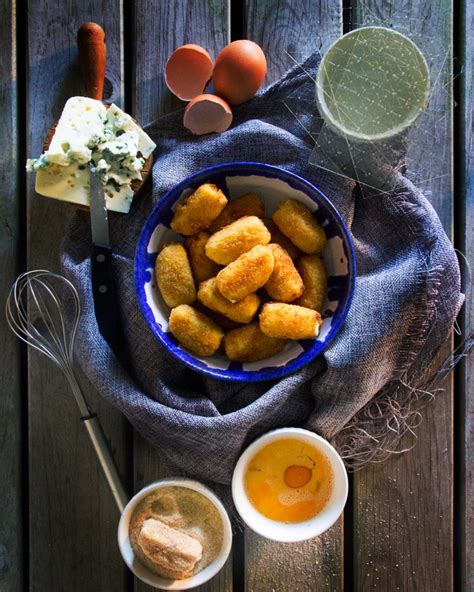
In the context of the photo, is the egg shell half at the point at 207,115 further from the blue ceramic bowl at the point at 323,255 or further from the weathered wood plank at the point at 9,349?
the weathered wood plank at the point at 9,349

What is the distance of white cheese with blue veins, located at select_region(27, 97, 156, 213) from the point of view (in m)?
0.94

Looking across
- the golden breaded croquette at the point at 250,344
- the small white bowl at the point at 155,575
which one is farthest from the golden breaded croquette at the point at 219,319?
the small white bowl at the point at 155,575

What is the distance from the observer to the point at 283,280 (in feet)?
3.09

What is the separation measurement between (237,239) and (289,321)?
0.45 ft

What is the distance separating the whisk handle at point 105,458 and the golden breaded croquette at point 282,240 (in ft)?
1.26

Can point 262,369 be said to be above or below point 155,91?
below

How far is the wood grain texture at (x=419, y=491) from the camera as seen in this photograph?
3.37 feet

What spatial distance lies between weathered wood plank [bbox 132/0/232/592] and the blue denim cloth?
50 mm

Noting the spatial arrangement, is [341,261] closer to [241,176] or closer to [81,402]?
[241,176]

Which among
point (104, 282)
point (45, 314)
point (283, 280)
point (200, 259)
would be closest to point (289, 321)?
point (283, 280)

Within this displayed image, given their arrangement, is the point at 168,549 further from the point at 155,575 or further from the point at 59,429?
the point at 59,429

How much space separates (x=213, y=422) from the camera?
3.11 feet

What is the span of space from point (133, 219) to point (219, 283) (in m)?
0.18

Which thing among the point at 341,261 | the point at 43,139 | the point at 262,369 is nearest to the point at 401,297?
the point at 341,261
